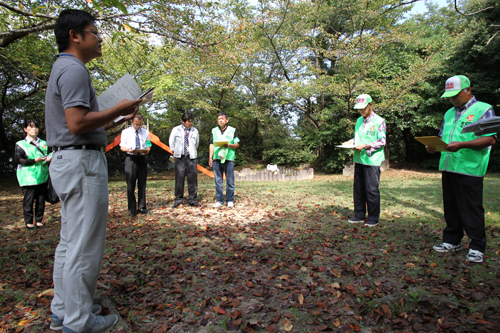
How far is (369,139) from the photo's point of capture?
514 centimetres

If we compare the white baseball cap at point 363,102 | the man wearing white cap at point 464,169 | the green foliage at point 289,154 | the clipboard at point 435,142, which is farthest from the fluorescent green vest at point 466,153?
the green foliage at point 289,154

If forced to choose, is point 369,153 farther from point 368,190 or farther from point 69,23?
point 69,23

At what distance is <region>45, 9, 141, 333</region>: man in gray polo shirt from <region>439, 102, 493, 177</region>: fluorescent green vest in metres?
3.69

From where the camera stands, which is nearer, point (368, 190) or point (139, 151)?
point (368, 190)

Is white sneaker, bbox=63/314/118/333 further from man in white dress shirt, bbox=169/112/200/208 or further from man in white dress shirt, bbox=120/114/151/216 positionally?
man in white dress shirt, bbox=169/112/200/208

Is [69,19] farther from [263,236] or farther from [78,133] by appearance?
[263,236]

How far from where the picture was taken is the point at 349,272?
10.5 feet

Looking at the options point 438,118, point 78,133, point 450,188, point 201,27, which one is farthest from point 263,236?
point 438,118

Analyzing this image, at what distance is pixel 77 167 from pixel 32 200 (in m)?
4.56

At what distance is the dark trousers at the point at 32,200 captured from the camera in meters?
5.35

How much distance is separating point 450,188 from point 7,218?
28.4 ft

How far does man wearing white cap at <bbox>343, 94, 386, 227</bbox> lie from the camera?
16.5 ft

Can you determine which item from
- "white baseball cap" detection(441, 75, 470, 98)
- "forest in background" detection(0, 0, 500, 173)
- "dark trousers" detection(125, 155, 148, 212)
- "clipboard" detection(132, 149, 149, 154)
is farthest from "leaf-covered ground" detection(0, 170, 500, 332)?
"forest in background" detection(0, 0, 500, 173)

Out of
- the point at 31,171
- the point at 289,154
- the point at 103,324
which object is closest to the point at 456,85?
the point at 103,324
